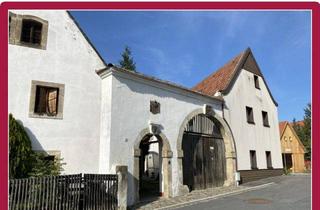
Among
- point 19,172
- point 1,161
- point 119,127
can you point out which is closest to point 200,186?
point 119,127

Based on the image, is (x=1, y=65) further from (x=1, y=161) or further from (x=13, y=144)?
(x=13, y=144)

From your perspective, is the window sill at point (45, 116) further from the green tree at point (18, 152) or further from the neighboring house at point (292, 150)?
the neighboring house at point (292, 150)

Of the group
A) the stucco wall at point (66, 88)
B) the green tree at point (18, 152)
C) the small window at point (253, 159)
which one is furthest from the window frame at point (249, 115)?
the green tree at point (18, 152)

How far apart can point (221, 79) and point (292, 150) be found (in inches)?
737

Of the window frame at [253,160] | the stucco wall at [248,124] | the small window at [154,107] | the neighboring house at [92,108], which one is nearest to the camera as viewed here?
the neighboring house at [92,108]

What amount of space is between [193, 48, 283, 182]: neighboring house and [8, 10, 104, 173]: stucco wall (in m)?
8.28

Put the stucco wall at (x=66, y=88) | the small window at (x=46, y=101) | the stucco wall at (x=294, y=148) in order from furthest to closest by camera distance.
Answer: the stucco wall at (x=294, y=148)
the small window at (x=46, y=101)
the stucco wall at (x=66, y=88)

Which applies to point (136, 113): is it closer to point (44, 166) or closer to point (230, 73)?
point (44, 166)

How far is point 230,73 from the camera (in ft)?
61.5

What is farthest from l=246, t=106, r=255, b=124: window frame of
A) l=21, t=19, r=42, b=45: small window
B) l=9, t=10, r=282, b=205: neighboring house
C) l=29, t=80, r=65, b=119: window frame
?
l=21, t=19, r=42, b=45: small window

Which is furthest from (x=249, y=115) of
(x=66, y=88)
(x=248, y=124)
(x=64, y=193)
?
(x=64, y=193)

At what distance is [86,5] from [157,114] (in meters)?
9.08

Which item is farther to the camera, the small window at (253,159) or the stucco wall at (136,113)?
the small window at (253,159)

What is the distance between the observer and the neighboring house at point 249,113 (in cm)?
1744
